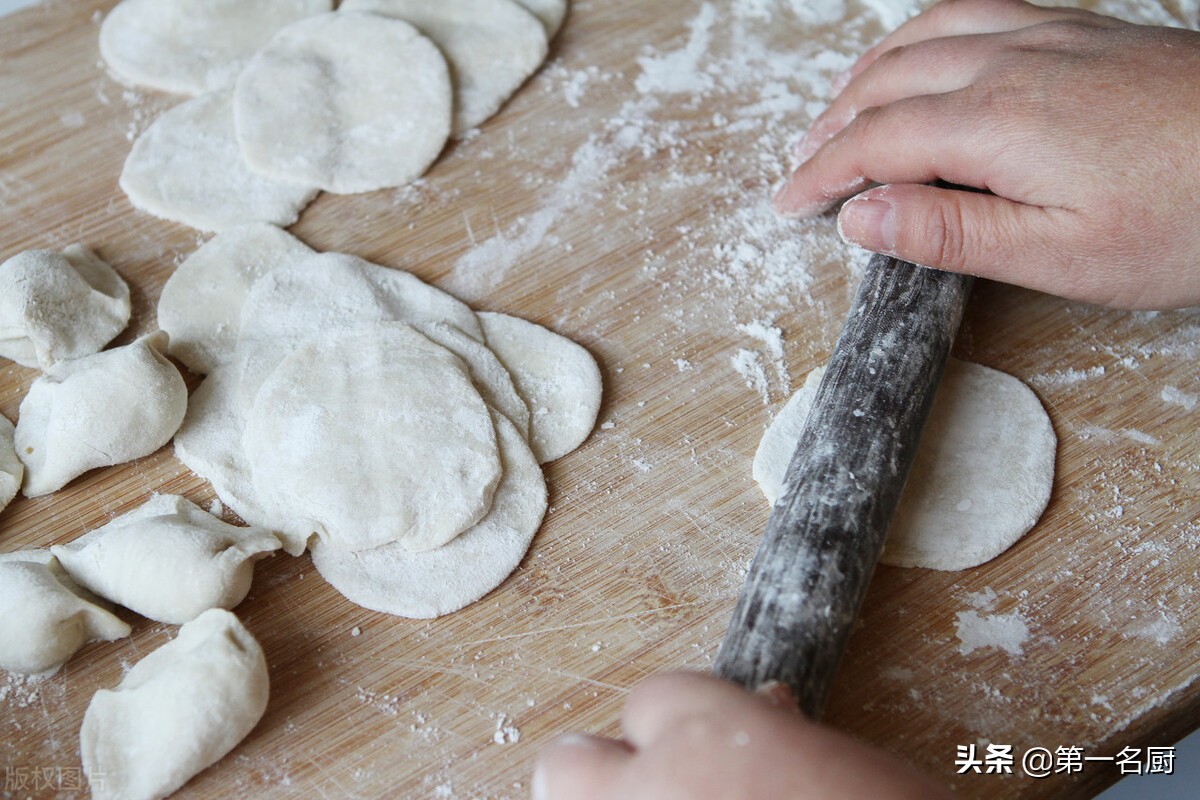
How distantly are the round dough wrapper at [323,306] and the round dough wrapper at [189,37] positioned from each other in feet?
1.51

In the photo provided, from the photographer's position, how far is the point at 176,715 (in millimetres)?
990

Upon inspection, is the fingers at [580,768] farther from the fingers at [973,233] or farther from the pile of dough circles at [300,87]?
the pile of dough circles at [300,87]

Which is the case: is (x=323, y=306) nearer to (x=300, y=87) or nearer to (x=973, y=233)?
(x=300, y=87)

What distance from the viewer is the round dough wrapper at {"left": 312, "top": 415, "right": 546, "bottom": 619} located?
1135 mm

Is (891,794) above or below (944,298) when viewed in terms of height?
below

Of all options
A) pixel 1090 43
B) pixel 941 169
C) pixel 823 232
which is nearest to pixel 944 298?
pixel 941 169

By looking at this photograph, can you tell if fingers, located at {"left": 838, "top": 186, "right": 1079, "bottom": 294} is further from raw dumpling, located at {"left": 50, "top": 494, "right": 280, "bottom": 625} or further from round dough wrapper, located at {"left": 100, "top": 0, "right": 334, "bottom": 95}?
round dough wrapper, located at {"left": 100, "top": 0, "right": 334, "bottom": 95}

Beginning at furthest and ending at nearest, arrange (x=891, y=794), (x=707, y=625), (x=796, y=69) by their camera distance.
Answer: (x=796, y=69)
(x=707, y=625)
(x=891, y=794)

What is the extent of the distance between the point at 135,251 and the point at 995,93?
120 cm

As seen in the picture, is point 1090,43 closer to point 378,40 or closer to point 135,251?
point 378,40

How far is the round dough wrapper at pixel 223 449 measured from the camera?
118 centimetres

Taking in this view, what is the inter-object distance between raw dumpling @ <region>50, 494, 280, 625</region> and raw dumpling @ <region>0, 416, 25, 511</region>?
4.9 inches

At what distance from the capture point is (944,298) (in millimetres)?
1248

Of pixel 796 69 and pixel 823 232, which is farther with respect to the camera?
pixel 796 69
